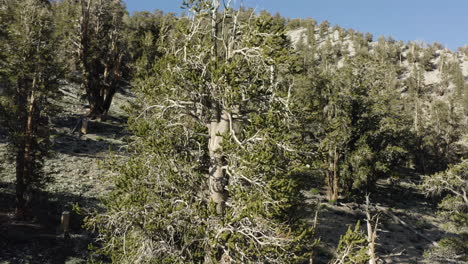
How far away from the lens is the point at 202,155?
10719 millimetres

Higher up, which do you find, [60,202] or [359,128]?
[359,128]

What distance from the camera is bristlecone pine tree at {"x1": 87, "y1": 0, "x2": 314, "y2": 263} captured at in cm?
875

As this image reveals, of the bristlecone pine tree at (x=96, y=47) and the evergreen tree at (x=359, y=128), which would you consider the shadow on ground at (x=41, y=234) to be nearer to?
the bristlecone pine tree at (x=96, y=47)

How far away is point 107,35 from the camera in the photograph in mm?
42531

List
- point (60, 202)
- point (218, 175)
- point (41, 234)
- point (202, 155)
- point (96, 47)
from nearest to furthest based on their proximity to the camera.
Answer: point (218, 175) → point (202, 155) → point (41, 234) → point (60, 202) → point (96, 47)

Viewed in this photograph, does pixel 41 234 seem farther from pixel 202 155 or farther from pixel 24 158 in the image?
pixel 202 155

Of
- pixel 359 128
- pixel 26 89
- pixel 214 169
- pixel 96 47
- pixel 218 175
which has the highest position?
pixel 96 47

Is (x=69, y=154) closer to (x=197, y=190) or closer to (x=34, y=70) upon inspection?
(x=34, y=70)

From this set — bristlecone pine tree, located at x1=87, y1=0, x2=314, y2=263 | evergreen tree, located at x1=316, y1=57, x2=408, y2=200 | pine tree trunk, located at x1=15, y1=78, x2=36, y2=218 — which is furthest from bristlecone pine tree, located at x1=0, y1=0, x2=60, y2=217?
evergreen tree, located at x1=316, y1=57, x2=408, y2=200

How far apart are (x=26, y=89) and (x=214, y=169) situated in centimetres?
1420

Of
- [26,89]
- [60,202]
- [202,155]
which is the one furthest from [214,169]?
[60,202]

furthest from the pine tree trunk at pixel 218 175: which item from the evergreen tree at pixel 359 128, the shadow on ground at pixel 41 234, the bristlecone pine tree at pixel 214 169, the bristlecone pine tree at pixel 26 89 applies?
the evergreen tree at pixel 359 128

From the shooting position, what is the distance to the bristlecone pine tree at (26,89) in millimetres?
17328

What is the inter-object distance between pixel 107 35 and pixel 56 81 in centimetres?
2652
